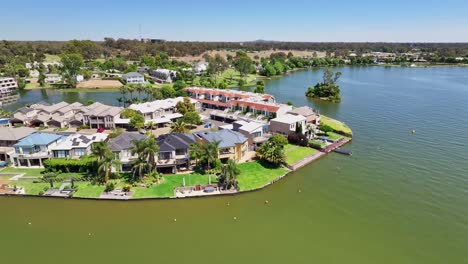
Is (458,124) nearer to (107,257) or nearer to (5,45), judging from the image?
(107,257)

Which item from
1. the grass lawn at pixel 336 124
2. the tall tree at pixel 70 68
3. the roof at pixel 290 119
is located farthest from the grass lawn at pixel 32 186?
the tall tree at pixel 70 68

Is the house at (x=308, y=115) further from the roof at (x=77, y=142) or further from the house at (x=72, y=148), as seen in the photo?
the house at (x=72, y=148)

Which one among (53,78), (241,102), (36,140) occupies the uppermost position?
(53,78)

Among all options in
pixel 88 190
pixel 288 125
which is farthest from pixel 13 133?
pixel 288 125

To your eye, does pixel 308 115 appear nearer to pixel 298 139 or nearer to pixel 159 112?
pixel 298 139

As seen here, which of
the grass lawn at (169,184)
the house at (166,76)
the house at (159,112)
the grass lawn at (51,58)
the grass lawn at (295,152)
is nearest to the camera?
the grass lawn at (169,184)

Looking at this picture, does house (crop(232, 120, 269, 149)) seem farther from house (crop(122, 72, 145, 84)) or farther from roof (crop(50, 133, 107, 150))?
house (crop(122, 72, 145, 84))
